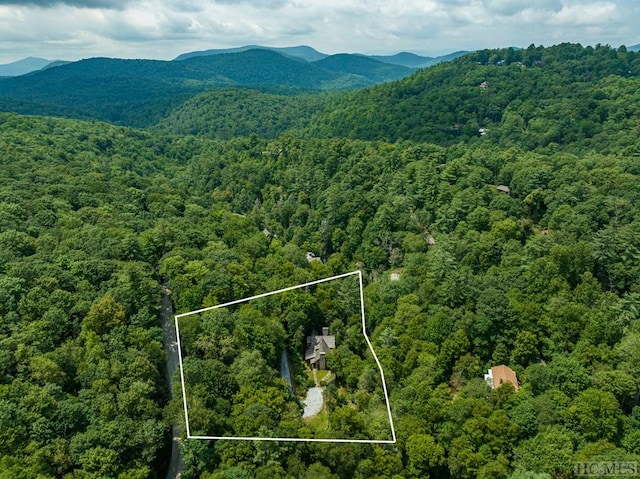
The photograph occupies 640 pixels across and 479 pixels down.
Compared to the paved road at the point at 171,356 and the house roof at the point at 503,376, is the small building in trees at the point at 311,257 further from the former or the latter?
the house roof at the point at 503,376

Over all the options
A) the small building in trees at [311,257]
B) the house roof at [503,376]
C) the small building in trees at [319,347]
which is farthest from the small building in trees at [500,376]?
the small building in trees at [311,257]

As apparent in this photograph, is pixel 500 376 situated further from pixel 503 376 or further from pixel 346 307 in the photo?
pixel 346 307

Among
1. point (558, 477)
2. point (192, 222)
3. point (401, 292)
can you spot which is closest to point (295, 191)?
point (192, 222)

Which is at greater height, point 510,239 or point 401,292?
point 510,239

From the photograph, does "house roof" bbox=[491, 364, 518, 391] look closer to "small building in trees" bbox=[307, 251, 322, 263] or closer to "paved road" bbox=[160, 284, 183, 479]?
"paved road" bbox=[160, 284, 183, 479]

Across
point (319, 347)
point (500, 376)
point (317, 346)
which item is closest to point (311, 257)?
point (317, 346)

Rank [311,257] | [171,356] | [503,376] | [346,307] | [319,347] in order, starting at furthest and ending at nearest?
[311,257] < [346,307] < [319,347] < [171,356] < [503,376]

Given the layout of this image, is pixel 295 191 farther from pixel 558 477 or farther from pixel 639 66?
pixel 639 66
